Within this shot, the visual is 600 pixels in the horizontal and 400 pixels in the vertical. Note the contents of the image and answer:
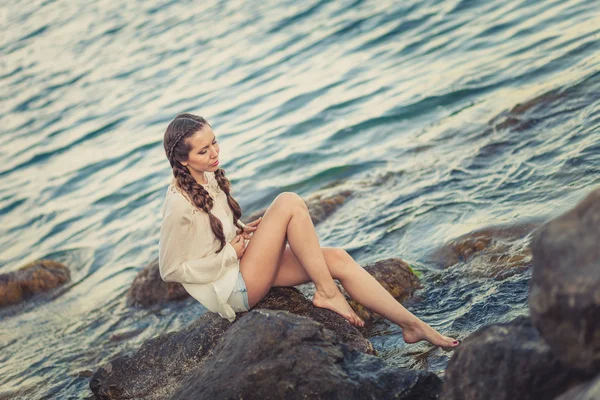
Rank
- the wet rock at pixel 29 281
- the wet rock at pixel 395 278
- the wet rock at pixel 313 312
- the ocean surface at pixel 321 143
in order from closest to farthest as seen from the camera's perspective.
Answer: the wet rock at pixel 313 312 < the wet rock at pixel 395 278 < the ocean surface at pixel 321 143 < the wet rock at pixel 29 281

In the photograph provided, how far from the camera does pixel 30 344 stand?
8672 millimetres

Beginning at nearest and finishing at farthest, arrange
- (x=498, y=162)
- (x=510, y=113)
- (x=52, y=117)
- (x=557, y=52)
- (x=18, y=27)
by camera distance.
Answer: (x=498, y=162), (x=510, y=113), (x=557, y=52), (x=52, y=117), (x=18, y=27)

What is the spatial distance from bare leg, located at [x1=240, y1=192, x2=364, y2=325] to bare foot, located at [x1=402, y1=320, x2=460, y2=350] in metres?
0.37

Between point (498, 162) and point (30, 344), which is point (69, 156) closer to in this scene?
point (30, 344)

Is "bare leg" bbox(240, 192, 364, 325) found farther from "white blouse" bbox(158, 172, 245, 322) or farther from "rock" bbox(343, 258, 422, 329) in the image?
"rock" bbox(343, 258, 422, 329)

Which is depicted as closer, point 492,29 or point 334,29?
point 492,29

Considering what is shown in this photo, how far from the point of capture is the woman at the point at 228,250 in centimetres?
521

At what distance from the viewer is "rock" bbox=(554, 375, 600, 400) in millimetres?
2613

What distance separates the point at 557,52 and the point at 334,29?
285 inches

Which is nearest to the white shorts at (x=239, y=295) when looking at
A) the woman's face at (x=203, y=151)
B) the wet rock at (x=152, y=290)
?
the woman's face at (x=203, y=151)

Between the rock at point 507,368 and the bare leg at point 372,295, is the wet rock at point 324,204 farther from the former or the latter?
the rock at point 507,368

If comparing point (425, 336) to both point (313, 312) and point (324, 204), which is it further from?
point (324, 204)

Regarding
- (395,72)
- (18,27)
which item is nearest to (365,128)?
(395,72)

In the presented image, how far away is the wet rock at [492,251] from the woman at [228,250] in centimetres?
116
